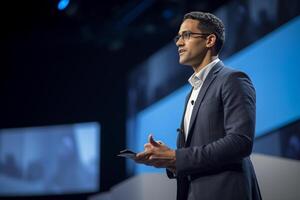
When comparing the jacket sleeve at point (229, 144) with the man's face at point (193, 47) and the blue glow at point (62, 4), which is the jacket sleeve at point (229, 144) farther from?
the blue glow at point (62, 4)

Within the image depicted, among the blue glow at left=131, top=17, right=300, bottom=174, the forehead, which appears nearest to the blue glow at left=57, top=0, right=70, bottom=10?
the blue glow at left=131, top=17, right=300, bottom=174

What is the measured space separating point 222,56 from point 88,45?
107 inches

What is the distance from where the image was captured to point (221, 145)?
1551 millimetres

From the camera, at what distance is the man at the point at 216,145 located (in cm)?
157

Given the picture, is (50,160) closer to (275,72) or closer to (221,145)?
(275,72)

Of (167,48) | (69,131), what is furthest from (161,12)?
(69,131)

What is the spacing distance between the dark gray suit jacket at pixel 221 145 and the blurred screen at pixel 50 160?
5.13 meters

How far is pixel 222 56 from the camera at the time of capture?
477 centimetres

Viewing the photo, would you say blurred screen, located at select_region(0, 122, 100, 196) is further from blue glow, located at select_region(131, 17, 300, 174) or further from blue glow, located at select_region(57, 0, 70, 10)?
blue glow, located at select_region(131, 17, 300, 174)

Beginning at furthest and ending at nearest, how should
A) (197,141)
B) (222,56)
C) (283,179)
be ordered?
(222,56), (283,179), (197,141)

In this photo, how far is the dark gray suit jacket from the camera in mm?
1562

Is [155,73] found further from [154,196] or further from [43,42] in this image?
[154,196]

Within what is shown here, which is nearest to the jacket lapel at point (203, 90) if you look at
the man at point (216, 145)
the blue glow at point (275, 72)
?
the man at point (216, 145)

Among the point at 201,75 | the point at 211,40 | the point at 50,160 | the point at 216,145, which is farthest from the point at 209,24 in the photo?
the point at 50,160
